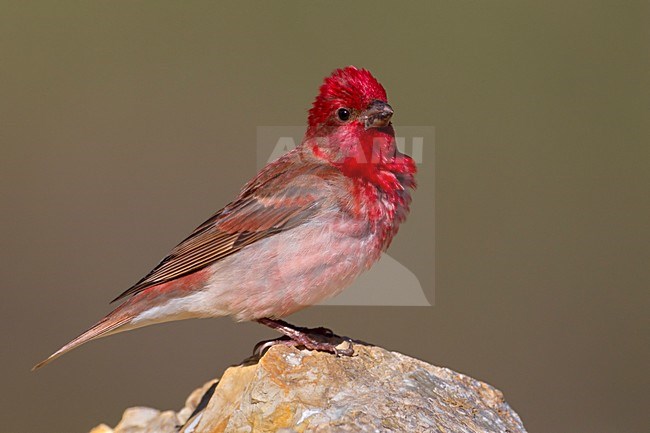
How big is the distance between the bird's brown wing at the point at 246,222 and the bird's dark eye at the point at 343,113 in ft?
1.03

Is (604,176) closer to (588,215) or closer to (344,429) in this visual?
(588,215)

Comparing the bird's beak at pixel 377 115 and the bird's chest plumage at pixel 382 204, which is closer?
the bird's chest plumage at pixel 382 204

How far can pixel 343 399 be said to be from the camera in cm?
468

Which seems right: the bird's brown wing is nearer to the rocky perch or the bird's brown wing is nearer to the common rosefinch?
the common rosefinch

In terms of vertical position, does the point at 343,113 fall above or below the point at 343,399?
above

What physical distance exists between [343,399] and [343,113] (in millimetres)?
1873

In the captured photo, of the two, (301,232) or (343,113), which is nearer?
(301,232)

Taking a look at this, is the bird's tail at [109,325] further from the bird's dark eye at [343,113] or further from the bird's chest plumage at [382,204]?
the bird's dark eye at [343,113]

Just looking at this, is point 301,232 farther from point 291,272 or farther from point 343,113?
point 343,113

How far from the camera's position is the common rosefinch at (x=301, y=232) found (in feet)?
17.8

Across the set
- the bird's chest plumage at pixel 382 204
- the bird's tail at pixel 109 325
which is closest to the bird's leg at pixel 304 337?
the bird's chest plumage at pixel 382 204

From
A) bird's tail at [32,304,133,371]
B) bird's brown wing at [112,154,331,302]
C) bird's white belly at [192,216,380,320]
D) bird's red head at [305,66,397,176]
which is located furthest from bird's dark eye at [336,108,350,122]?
bird's tail at [32,304,133,371]

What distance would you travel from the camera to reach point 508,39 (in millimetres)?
11875

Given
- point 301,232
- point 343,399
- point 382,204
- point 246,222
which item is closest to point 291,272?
point 301,232
